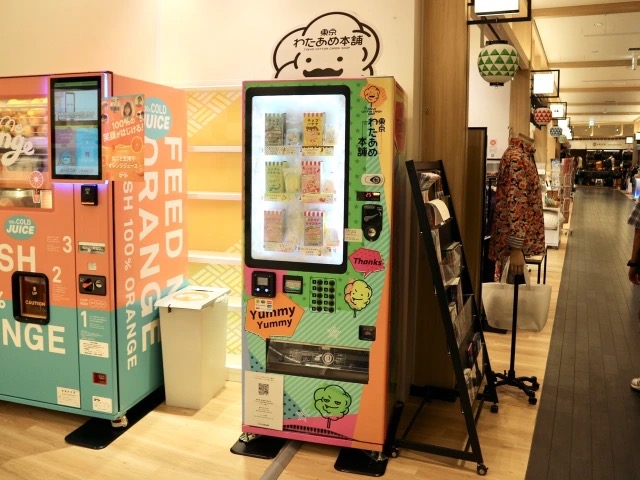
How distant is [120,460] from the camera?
3.24m

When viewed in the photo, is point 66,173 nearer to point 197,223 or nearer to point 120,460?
point 197,223

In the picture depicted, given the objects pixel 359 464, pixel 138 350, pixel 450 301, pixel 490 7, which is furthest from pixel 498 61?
pixel 138 350

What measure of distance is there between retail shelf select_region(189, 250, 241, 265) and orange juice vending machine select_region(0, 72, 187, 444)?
571 millimetres

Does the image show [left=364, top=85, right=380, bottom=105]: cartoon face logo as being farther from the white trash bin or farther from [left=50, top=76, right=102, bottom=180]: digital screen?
→ the white trash bin

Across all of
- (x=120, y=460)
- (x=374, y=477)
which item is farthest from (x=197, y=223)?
(x=374, y=477)

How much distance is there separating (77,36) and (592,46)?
35.9 feet

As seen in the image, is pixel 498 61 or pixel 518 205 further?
pixel 498 61

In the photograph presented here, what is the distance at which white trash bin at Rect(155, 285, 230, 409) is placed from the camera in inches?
148

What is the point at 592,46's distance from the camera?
12094 mm

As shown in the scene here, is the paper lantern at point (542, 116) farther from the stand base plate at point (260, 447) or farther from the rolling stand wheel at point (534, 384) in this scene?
the stand base plate at point (260, 447)

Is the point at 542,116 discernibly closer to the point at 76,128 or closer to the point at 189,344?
the point at 189,344

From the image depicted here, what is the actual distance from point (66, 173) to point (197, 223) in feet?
3.85

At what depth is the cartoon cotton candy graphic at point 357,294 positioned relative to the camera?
3.18 m

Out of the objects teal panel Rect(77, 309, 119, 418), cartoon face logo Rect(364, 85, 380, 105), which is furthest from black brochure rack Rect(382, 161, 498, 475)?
teal panel Rect(77, 309, 119, 418)
